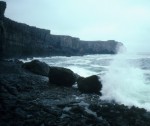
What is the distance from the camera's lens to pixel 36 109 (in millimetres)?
8625

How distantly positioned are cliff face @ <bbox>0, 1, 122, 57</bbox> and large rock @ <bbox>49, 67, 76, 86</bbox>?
707 inches

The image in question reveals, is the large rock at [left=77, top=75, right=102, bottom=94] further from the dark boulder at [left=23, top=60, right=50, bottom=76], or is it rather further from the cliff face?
the cliff face

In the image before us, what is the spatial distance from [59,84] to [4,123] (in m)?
7.44

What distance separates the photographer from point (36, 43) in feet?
237

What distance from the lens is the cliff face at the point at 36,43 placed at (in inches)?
2009

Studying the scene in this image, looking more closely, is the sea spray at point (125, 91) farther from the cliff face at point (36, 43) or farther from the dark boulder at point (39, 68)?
the cliff face at point (36, 43)

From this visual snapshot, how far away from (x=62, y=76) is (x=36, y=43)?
2340 inches

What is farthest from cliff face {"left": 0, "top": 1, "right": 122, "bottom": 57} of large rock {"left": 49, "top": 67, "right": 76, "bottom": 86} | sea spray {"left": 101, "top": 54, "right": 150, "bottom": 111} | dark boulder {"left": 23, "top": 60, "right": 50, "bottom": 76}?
sea spray {"left": 101, "top": 54, "right": 150, "bottom": 111}

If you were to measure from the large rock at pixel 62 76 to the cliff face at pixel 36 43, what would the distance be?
18.0m

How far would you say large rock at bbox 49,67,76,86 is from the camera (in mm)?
14242

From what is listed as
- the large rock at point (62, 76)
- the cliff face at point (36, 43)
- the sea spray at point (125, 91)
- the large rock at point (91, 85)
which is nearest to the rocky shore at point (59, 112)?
the sea spray at point (125, 91)

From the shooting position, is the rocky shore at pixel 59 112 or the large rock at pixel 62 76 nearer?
the rocky shore at pixel 59 112

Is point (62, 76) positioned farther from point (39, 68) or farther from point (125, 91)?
point (39, 68)

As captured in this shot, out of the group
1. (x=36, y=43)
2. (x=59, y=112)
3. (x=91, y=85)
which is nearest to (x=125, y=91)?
(x=91, y=85)
